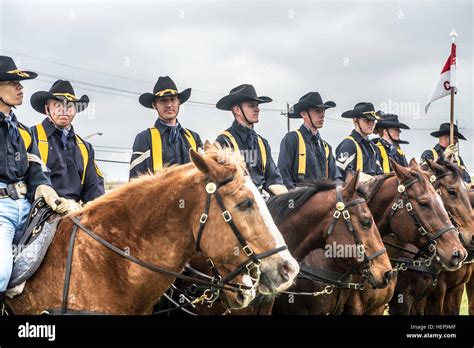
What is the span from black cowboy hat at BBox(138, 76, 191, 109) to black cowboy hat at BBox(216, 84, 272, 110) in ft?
2.22

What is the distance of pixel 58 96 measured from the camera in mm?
8625

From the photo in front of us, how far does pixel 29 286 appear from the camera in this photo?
18.8 ft

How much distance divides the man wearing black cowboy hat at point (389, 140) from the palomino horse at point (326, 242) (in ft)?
16.7

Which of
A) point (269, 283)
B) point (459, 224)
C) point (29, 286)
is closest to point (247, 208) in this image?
point (269, 283)

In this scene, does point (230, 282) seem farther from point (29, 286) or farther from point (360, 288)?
point (360, 288)

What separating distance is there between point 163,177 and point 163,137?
2764mm

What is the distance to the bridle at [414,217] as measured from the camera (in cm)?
884

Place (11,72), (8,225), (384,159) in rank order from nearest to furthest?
(8,225), (11,72), (384,159)

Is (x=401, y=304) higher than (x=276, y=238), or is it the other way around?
(x=276, y=238)

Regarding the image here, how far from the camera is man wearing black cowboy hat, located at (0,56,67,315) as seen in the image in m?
6.19

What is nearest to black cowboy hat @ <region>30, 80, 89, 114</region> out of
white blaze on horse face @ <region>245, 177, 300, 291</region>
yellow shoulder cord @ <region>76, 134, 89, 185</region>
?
yellow shoulder cord @ <region>76, 134, 89, 185</region>

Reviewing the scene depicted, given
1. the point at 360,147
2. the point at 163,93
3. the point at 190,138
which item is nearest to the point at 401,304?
the point at 360,147

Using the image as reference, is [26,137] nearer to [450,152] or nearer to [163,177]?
[163,177]

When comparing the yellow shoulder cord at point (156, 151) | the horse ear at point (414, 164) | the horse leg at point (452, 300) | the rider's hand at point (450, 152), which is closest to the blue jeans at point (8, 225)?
the yellow shoulder cord at point (156, 151)
